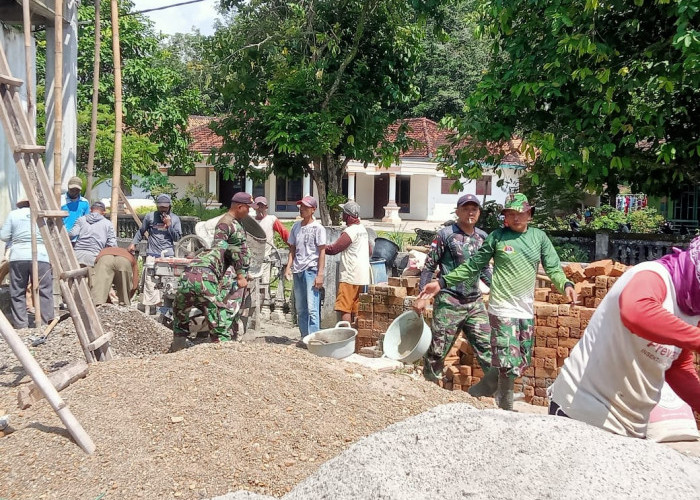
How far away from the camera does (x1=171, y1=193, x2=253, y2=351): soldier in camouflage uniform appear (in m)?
7.41

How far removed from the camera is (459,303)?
6.33 metres

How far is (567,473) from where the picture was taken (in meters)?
2.38

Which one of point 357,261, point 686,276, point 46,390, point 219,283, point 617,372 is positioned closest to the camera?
point 686,276

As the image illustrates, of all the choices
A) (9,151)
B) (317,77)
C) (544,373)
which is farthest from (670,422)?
(317,77)

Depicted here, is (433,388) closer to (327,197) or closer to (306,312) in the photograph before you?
(306,312)

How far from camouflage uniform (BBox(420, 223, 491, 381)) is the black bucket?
16.9 ft

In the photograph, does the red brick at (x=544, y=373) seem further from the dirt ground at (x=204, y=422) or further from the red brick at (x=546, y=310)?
the dirt ground at (x=204, y=422)

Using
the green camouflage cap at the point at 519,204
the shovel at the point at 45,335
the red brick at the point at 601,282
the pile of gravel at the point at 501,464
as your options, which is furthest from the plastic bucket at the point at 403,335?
the pile of gravel at the point at 501,464

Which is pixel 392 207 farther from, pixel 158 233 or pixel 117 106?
pixel 117 106

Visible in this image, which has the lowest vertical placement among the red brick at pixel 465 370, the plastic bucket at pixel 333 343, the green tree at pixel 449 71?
the red brick at pixel 465 370

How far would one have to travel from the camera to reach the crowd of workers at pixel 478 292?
3.15 metres

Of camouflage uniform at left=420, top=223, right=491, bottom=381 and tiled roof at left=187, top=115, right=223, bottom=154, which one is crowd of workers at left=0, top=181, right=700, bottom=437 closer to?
camouflage uniform at left=420, top=223, right=491, bottom=381

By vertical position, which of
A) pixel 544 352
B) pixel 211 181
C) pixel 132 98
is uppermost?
pixel 132 98

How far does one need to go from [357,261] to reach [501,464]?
6.66 meters
